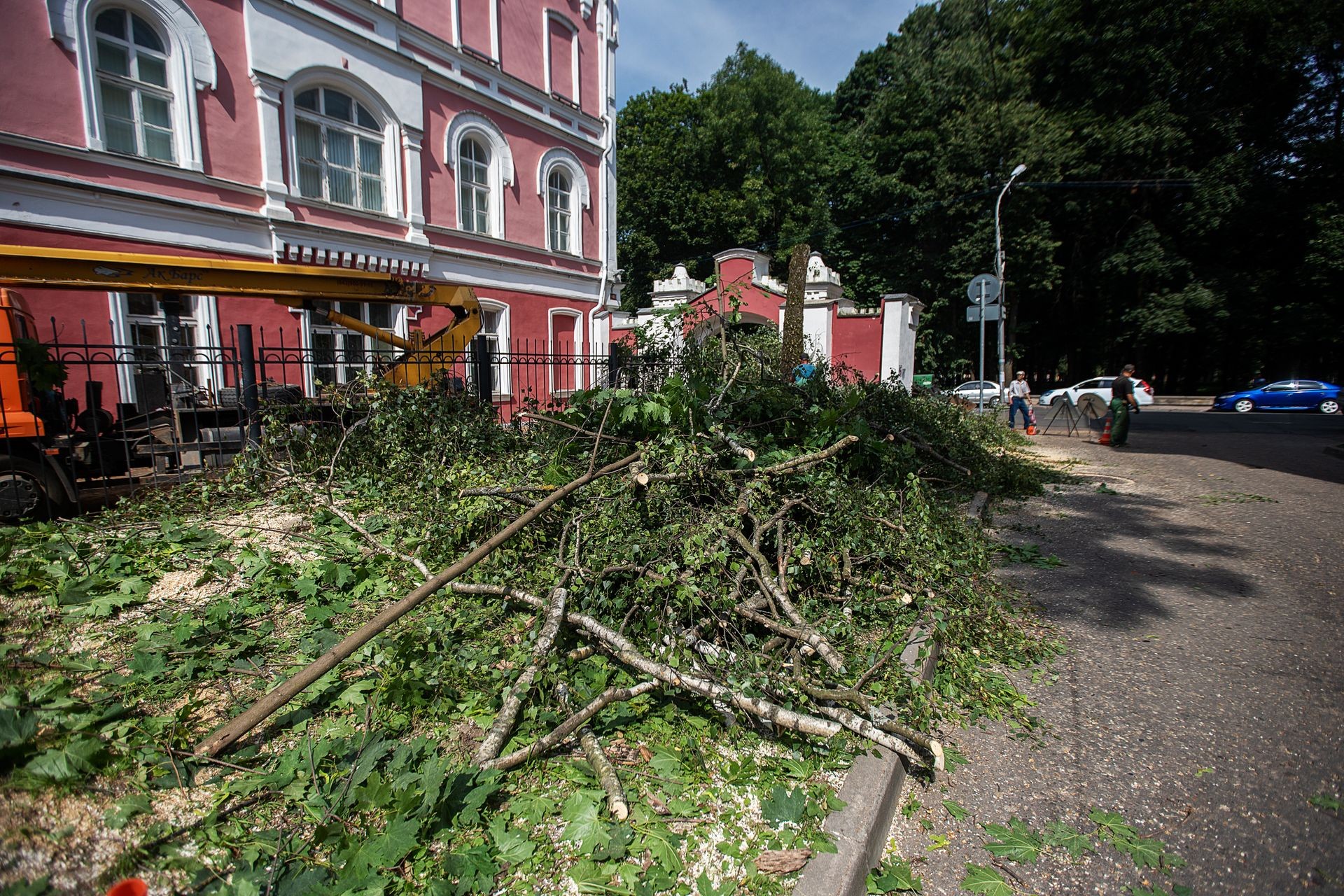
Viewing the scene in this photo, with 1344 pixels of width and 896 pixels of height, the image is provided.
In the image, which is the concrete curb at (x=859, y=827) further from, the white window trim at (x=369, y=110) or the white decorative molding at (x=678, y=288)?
the white decorative molding at (x=678, y=288)

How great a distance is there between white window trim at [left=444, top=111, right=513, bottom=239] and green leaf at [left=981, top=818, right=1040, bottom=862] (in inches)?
574

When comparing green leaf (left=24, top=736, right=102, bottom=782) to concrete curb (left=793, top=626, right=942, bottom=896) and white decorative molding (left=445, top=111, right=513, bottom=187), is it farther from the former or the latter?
white decorative molding (left=445, top=111, right=513, bottom=187)

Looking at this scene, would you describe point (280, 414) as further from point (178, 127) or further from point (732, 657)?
point (178, 127)

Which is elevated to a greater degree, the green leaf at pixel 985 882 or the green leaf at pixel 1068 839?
the green leaf at pixel 1068 839

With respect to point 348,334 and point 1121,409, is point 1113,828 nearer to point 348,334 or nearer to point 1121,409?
point 1121,409

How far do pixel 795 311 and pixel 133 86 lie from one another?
419 inches

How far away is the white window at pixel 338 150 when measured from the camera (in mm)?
11516

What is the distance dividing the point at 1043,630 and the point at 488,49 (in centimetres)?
1605

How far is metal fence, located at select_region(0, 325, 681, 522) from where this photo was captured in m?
5.14

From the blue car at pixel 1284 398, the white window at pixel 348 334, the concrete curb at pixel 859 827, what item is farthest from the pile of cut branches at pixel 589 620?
the blue car at pixel 1284 398

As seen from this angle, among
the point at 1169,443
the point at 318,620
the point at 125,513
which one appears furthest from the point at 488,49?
the point at 1169,443

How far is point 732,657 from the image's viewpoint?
115 inches

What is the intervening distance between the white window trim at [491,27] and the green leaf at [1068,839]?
16240mm

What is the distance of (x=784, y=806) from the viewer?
7.60 ft
